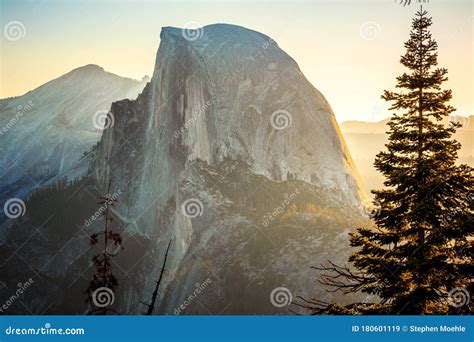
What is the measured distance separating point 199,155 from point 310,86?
1964 cm

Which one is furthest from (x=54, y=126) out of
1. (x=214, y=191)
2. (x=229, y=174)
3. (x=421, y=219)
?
(x=421, y=219)

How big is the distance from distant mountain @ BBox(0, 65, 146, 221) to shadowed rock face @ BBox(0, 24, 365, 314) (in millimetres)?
→ 23328

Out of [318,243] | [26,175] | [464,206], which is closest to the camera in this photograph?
[464,206]

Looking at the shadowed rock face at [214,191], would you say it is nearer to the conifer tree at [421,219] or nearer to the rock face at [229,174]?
the rock face at [229,174]

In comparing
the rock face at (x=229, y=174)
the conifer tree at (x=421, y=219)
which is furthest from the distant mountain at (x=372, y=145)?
the conifer tree at (x=421, y=219)

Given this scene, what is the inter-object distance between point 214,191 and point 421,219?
42.9 meters

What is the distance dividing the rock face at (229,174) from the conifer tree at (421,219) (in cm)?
2587

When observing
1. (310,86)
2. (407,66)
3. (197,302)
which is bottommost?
(197,302)

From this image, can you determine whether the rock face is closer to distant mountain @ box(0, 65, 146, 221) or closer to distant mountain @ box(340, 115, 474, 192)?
distant mountain @ box(0, 65, 146, 221)

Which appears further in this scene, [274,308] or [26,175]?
[26,175]

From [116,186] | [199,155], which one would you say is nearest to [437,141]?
[199,155]

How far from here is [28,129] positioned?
412 feet

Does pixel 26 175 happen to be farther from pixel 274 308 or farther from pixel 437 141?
pixel 437 141

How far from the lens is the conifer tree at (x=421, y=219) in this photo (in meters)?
12.5
